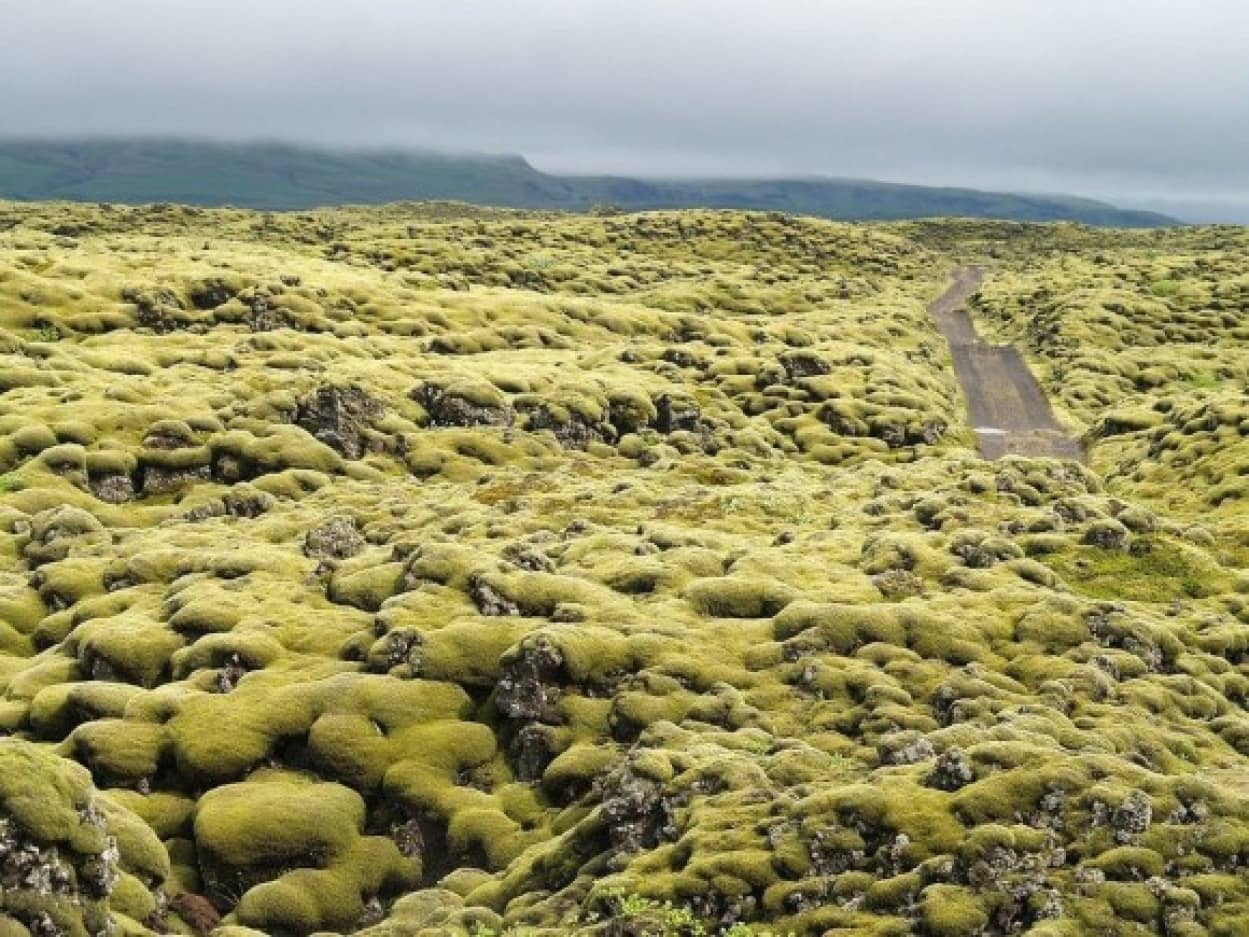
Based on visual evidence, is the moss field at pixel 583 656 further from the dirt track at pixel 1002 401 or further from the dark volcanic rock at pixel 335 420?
the dirt track at pixel 1002 401

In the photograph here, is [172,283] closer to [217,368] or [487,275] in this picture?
[217,368]

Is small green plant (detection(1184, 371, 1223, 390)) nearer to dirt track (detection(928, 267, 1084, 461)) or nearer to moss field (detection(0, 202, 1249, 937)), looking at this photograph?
dirt track (detection(928, 267, 1084, 461))

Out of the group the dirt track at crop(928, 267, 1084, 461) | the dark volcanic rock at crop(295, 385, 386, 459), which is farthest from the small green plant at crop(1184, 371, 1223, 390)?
the dark volcanic rock at crop(295, 385, 386, 459)

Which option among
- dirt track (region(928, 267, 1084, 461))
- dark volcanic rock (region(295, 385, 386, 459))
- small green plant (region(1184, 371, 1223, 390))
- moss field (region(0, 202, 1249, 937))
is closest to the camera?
moss field (region(0, 202, 1249, 937))

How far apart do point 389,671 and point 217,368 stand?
4228 cm

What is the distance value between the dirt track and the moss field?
5.15m

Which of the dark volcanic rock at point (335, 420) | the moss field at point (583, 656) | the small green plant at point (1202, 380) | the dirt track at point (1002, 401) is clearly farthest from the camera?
the small green plant at point (1202, 380)

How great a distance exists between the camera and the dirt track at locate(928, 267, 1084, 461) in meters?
73.6

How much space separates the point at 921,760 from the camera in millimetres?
19750

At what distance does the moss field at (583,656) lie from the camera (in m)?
16.2

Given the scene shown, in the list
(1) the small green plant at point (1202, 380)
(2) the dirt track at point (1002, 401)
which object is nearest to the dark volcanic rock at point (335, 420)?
(2) the dirt track at point (1002, 401)

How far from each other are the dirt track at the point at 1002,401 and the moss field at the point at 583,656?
16.9ft

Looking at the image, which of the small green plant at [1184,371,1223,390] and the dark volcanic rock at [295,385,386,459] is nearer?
the dark volcanic rock at [295,385,386,459]

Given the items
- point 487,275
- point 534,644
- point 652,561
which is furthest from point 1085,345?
point 534,644
